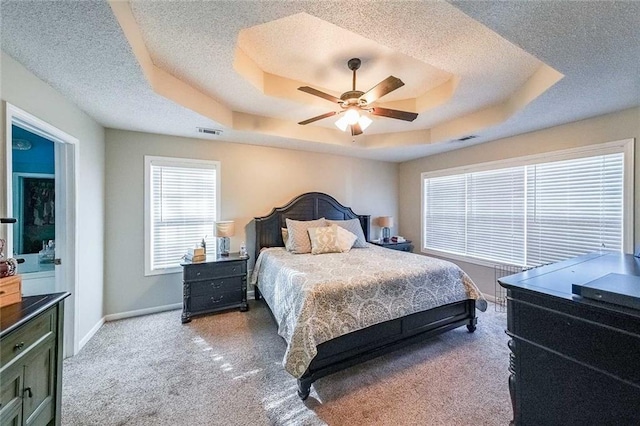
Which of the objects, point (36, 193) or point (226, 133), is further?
point (226, 133)

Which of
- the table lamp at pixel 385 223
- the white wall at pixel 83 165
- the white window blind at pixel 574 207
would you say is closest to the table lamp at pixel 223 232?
the white wall at pixel 83 165

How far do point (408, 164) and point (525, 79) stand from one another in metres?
2.99

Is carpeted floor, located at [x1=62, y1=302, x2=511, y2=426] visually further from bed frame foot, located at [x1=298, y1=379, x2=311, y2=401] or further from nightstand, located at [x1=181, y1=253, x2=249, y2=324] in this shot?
nightstand, located at [x1=181, y1=253, x2=249, y2=324]

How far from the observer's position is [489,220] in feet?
13.7

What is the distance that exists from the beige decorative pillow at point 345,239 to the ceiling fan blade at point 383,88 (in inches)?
81.8

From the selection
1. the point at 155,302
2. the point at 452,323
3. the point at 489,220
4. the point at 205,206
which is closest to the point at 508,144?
the point at 489,220

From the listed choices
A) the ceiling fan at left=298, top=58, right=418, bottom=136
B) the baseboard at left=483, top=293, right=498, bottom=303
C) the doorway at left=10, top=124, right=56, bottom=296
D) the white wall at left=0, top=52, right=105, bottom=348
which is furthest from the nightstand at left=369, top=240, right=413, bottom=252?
the doorway at left=10, top=124, right=56, bottom=296

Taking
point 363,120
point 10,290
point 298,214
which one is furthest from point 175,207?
point 363,120

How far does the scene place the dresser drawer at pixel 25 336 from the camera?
1192 millimetres

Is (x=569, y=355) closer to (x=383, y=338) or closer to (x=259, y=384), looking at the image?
(x=383, y=338)

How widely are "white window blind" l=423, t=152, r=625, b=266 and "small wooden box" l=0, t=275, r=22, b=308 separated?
5170mm

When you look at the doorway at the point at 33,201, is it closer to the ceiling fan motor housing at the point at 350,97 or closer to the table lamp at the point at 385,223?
the ceiling fan motor housing at the point at 350,97

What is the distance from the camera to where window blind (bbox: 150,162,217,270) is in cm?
369

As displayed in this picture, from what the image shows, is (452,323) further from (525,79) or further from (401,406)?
(525,79)
